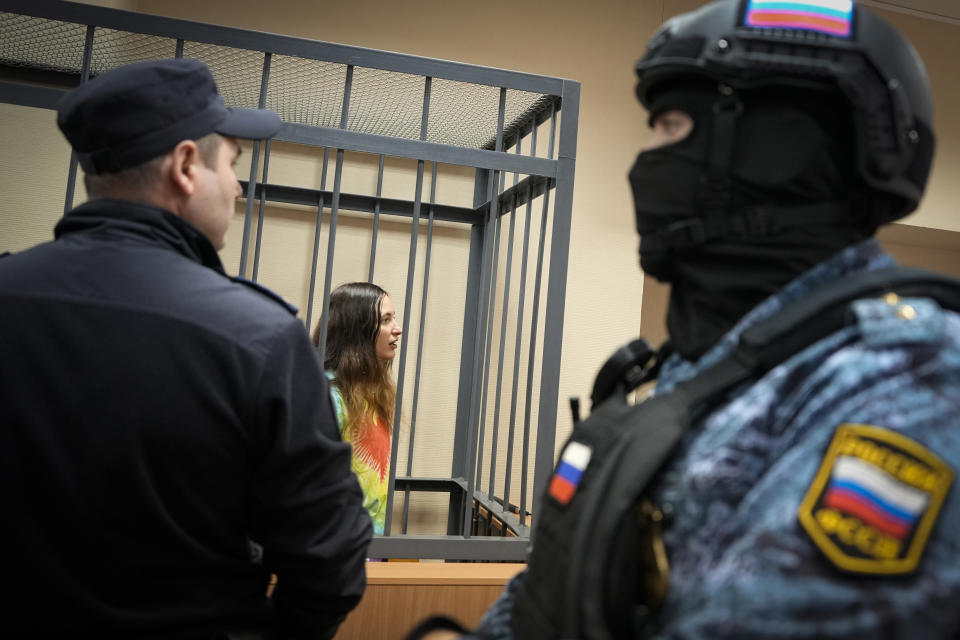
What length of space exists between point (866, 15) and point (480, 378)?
1.61 meters

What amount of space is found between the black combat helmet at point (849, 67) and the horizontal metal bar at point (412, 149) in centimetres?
135

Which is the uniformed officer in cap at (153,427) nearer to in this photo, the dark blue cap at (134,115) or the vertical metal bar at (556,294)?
the dark blue cap at (134,115)

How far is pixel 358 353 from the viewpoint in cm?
267

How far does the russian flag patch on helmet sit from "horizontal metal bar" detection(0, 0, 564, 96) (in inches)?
57.1

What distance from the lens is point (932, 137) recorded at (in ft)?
2.85

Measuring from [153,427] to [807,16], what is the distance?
3.12ft

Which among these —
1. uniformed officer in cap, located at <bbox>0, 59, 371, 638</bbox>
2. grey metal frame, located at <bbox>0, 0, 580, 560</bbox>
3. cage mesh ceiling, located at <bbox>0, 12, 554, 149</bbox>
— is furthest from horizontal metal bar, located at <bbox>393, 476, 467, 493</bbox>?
uniformed officer in cap, located at <bbox>0, 59, 371, 638</bbox>

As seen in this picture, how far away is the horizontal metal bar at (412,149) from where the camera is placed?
2.10 meters

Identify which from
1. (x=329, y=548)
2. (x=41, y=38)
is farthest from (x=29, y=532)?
(x=41, y=38)

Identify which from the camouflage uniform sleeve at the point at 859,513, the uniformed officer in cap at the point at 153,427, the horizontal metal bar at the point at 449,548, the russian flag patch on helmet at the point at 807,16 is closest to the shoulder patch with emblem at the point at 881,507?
the camouflage uniform sleeve at the point at 859,513

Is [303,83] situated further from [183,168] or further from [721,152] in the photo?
[721,152]

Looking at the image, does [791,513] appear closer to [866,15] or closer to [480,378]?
[866,15]

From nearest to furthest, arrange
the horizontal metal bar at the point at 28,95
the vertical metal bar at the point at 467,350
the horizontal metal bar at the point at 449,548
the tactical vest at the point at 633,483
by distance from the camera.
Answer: the tactical vest at the point at 633,483
the horizontal metal bar at the point at 28,95
the horizontal metal bar at the point at 449,548
the vertical metal bar at the point at 467,350

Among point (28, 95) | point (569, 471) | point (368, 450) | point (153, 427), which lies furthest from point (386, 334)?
point (569, 471)
